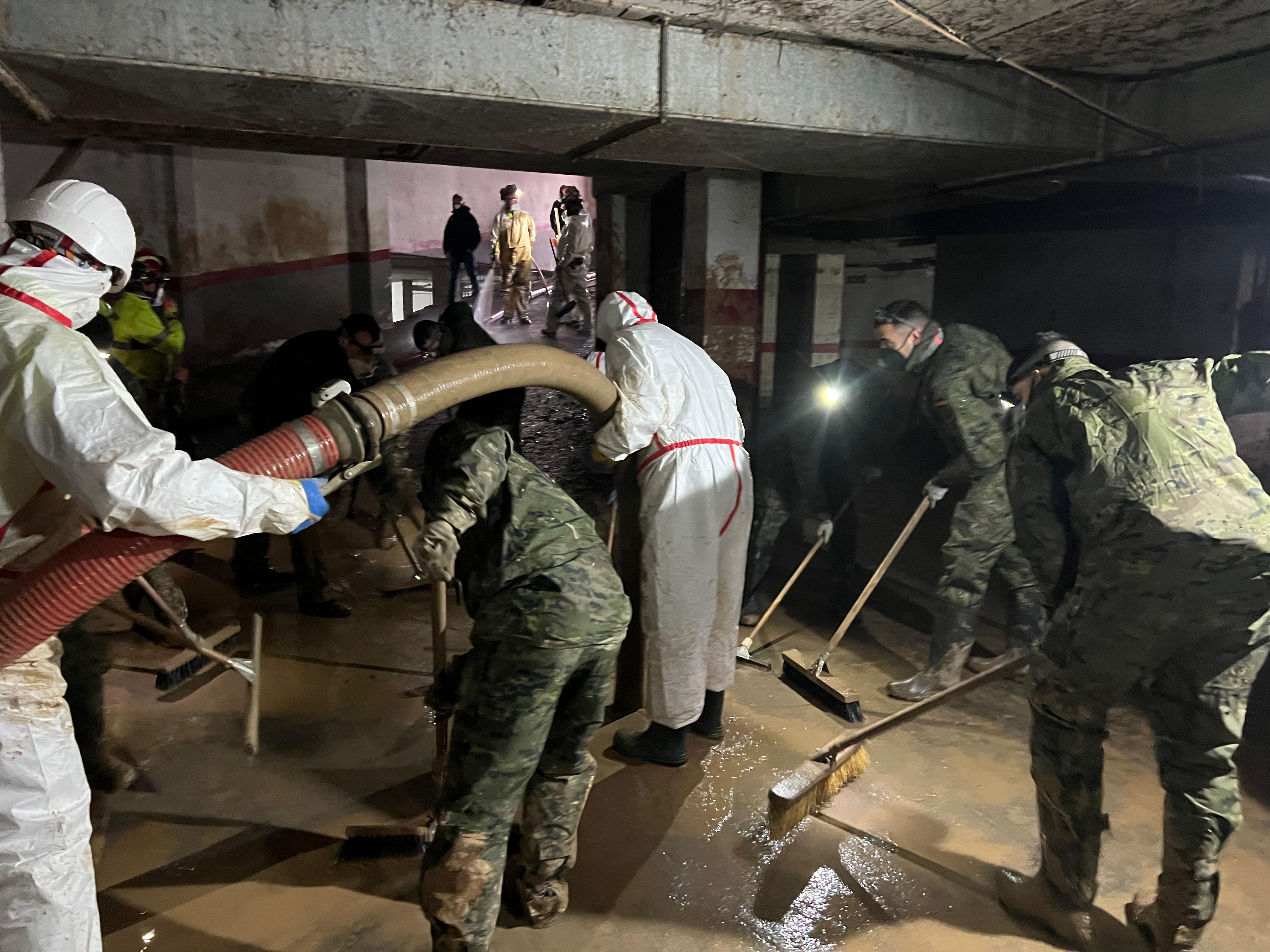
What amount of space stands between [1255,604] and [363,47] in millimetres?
3159

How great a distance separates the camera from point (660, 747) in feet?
9.95

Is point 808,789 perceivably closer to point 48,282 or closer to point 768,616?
point 768,616

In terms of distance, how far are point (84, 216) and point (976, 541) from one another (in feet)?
11.4

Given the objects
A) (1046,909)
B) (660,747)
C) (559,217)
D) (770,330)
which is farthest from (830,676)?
(559,217)

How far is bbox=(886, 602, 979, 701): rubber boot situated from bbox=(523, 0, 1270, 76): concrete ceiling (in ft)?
7.90

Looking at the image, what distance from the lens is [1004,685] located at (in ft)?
12.3

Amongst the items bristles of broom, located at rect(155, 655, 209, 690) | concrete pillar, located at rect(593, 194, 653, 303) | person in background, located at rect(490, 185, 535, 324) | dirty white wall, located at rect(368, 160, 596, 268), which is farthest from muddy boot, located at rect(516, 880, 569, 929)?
dirty white wall, located at rect(368, 160, 596, 268)

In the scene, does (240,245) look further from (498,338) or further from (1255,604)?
(1255,604)

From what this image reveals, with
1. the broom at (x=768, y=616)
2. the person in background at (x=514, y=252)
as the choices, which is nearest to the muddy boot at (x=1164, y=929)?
the broom at (x=768, y=616)

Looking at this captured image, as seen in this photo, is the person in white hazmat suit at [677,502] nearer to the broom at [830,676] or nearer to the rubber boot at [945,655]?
the broom at [830,676]

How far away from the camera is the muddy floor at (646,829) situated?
2232 mm

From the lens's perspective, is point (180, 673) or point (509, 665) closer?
point (509, 665)

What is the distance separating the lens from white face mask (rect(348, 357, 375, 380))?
13.5 ft

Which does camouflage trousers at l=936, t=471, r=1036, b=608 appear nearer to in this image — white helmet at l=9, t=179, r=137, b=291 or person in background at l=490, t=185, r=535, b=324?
white helmet at l=9, t=179, r=137, b=291
